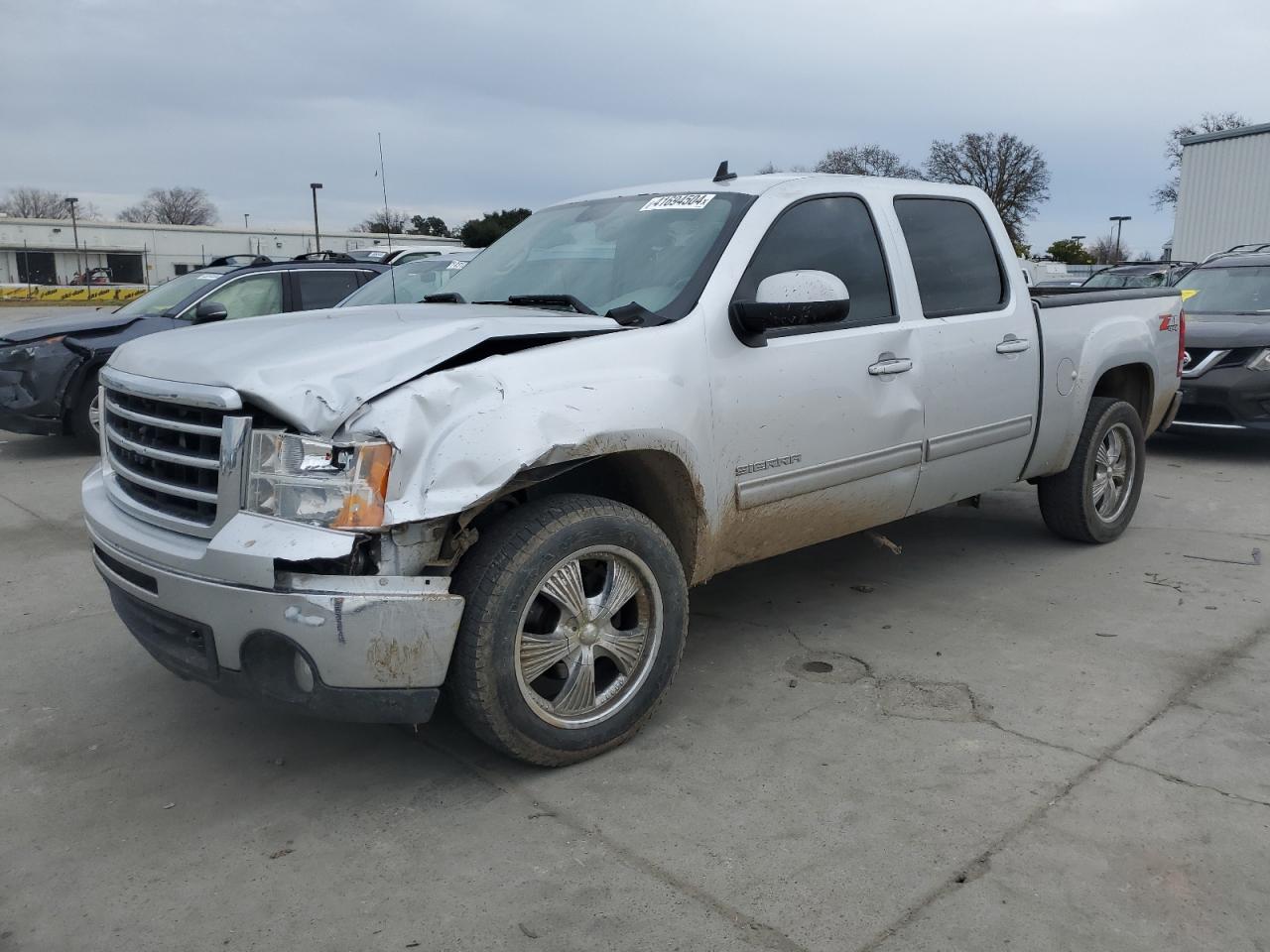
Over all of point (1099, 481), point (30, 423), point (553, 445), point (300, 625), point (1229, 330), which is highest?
point (553, 445)

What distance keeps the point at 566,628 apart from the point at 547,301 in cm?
130

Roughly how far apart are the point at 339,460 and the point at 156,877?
1.20 m

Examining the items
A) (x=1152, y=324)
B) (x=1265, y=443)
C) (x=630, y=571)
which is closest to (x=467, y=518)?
(x=630, y=571)

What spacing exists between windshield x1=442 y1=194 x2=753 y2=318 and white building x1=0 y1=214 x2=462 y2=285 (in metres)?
62.8

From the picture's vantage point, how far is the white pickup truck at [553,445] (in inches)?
114

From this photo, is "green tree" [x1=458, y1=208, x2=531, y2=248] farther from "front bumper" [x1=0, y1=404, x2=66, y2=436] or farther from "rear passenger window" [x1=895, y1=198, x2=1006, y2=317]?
"rear passenger window" [x1=895, y1=198, x2=1006, y2=317]

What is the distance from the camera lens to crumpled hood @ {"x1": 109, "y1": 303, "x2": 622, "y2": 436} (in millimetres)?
2914

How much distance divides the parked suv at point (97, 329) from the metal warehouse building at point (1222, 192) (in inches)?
896

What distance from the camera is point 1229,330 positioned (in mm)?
8773

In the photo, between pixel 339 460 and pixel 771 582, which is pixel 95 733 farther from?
pixel 771 582

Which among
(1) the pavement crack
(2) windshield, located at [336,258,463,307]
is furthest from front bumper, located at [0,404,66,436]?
(1) the pavement crack

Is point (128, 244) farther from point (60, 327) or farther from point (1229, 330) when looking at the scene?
point (1229, 330)

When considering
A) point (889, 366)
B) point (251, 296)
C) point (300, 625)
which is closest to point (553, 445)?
point (300, 625)

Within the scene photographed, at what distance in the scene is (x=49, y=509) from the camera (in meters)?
7.19
